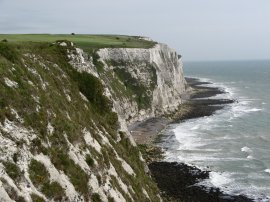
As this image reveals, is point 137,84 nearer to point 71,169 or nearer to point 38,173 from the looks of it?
point 71,169

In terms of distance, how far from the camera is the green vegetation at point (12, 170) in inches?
794

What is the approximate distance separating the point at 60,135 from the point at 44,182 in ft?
16.6

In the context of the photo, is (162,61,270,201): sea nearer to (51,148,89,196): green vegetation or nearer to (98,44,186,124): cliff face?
(98,44,186,124): cliff face

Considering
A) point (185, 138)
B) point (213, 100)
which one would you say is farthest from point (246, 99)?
point (185, 138)

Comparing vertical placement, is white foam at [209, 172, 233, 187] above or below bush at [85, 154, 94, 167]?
below

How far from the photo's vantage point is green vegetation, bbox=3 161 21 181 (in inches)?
794

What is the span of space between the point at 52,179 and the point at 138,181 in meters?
12.3

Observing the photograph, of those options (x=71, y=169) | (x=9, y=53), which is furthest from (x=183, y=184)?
(x=9, y=53)

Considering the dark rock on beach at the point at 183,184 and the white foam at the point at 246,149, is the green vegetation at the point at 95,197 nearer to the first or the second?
the dark rock on beach at the point at 183,184

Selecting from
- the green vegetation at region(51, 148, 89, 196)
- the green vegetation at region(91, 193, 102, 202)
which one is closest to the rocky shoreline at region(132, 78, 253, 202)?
the green vegetation at region(91, 193, 102, 202)

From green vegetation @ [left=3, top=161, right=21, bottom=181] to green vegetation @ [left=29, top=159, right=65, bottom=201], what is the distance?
3.09 ft

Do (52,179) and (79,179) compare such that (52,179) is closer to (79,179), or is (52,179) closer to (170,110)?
(79,179)

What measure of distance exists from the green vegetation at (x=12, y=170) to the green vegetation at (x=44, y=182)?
0.94m

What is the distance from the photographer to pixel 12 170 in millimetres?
20469
